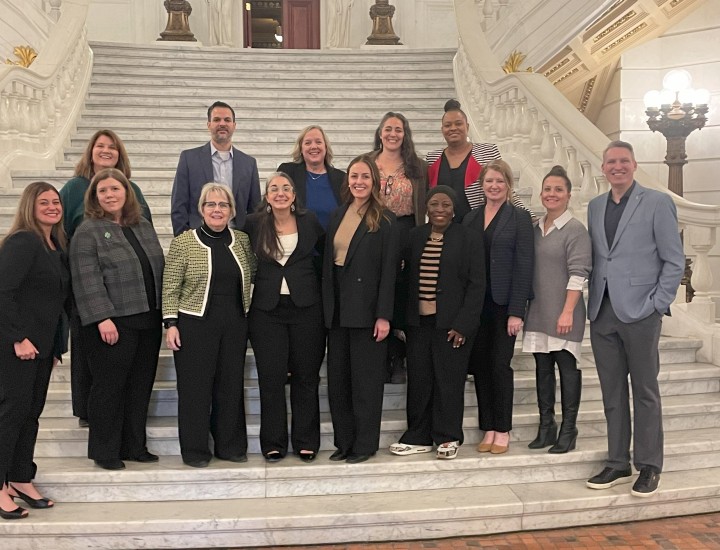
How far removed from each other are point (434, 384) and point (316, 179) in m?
1.30

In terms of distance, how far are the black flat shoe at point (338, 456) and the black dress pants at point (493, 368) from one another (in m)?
0.79

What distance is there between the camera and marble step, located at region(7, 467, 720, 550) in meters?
3.43

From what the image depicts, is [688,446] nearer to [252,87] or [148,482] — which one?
[148,482]

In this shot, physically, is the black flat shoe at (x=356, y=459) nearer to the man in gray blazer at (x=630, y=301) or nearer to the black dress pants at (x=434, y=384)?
the black dress pants at (x=434, y=384)

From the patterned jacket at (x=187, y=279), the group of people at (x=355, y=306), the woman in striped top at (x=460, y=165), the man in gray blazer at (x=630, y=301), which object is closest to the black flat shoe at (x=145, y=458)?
the group of people at (x=355, y=306)

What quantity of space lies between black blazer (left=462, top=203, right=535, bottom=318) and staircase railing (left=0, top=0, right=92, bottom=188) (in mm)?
4332

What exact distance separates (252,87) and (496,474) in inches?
261

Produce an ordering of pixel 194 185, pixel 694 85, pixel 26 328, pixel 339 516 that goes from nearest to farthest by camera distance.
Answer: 1. pixel 26 328
2. pixel 339 516
3. pixel 194 185
4. pixel 694 85

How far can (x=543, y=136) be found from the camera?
6.35m

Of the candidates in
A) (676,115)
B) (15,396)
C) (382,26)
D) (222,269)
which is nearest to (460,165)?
(222,269)

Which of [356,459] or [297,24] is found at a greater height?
[297,24]

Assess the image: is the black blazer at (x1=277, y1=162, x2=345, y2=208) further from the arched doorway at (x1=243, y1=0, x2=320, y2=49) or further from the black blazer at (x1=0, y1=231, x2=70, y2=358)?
the arched doorway at (x1=243, y1=0, x2=320, y2=49)

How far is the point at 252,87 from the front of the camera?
9.29 m

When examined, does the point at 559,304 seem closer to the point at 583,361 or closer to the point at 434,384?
the point at 434,384
